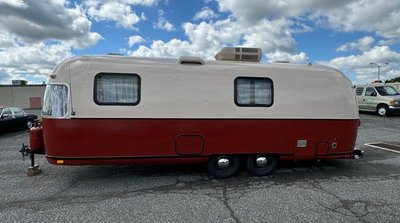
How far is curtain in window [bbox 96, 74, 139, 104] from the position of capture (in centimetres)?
482

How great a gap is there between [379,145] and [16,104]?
144 feet

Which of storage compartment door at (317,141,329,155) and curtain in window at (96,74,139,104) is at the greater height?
curtain in window at (96,74,139,104)

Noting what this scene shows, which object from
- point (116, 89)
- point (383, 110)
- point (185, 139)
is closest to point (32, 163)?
point (116, 89)

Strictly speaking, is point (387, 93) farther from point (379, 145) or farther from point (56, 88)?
point (56, 88)

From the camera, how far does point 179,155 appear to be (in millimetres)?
5129

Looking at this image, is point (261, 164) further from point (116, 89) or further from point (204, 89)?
point (116, 89)

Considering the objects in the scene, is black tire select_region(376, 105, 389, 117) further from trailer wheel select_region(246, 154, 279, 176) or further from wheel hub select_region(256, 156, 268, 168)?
wheel hub select_region(256, 156, 268, 168)

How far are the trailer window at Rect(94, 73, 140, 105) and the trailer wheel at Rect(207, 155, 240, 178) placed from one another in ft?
6.50

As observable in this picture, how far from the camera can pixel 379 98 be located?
1694cm

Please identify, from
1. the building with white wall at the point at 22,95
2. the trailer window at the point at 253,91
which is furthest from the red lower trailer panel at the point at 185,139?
the building with white wall at the point at 22,95

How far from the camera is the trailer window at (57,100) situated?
470 centimetres

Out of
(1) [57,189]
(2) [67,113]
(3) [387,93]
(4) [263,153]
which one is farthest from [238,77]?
(3) [387,93]

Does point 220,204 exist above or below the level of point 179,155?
below

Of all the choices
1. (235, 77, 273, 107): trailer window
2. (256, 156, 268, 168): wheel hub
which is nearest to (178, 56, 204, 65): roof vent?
(235, 77, 273, 107): trailer window
